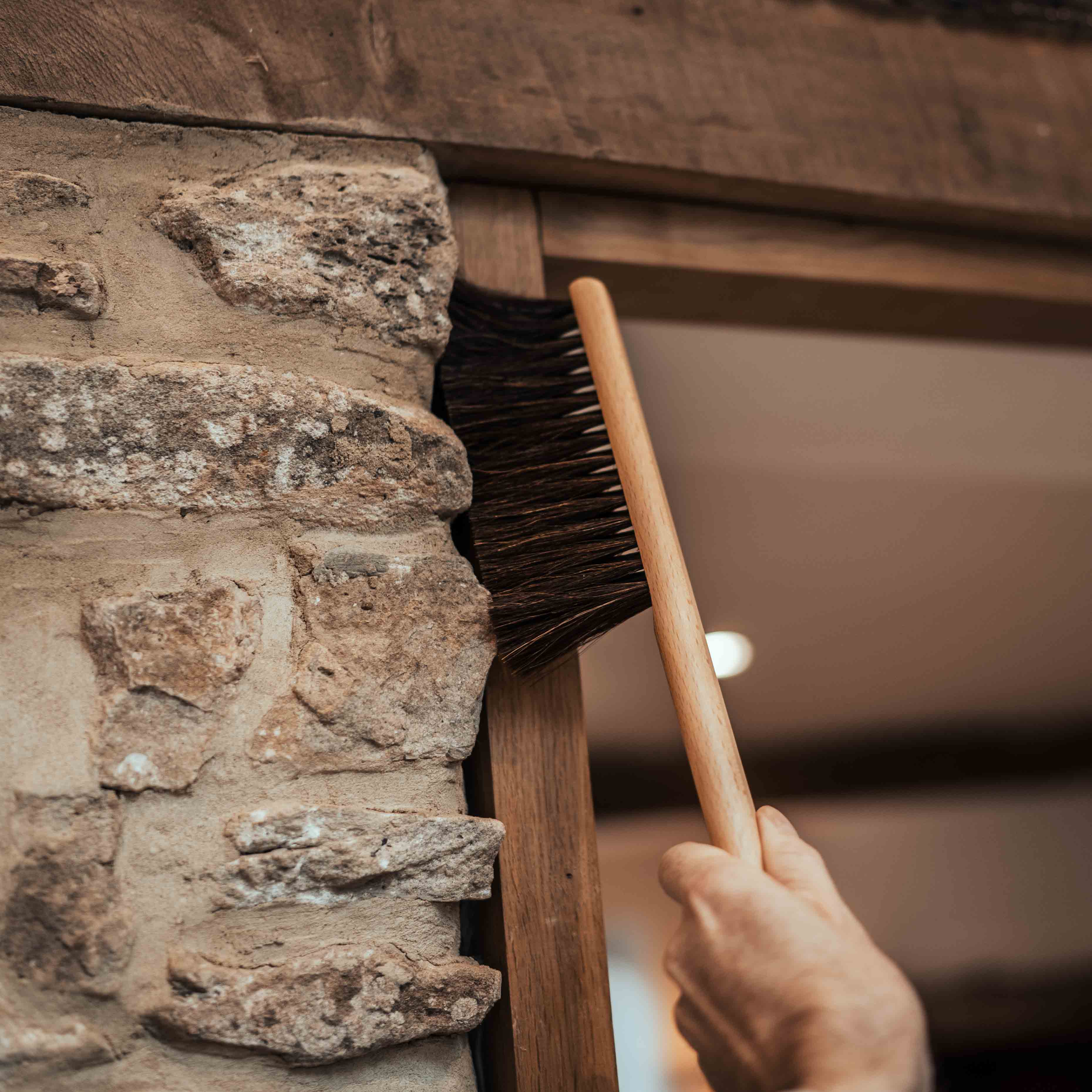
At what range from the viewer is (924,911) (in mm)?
814

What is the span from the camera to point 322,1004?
49 cm

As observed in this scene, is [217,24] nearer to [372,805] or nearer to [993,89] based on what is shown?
[372,805]

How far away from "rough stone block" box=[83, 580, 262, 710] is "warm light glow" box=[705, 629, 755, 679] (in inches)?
18.2

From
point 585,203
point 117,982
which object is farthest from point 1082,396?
point 117,982

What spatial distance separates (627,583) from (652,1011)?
372 millimetres

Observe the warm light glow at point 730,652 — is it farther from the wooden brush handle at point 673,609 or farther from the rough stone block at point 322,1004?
the rough stone block at point 322,1004

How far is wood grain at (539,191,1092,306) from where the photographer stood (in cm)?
78

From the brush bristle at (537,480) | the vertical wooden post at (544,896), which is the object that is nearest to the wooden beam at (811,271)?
the brush bristle at (537,480)

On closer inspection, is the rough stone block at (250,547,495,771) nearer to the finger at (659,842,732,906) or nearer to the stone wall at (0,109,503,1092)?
the stone wall at (0,109,503,1092)

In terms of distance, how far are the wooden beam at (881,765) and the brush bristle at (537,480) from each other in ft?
0.71

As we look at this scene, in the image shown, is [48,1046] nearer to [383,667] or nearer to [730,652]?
[383,667]

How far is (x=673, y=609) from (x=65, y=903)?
15.5 inches

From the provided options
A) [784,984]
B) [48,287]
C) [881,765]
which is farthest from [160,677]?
[881,765]

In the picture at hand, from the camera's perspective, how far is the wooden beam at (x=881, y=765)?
782mm
